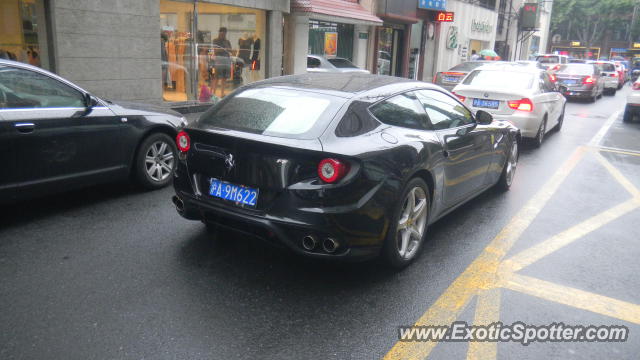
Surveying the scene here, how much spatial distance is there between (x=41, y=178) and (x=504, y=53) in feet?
138

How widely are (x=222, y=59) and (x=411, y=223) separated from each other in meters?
10.4

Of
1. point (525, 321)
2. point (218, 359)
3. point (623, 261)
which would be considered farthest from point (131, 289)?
point (623, 261)

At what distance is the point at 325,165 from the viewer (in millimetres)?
3650

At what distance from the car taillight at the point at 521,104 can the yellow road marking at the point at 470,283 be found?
3.86 m

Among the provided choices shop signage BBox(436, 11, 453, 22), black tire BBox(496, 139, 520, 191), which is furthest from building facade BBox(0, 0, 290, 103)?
shop signage BBox(436, 11, 453, 22)

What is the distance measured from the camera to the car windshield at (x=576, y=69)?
22.3 meters

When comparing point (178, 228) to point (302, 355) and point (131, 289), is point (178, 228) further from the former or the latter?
point (302, 355)

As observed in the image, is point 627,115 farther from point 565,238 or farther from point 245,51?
point 565,238

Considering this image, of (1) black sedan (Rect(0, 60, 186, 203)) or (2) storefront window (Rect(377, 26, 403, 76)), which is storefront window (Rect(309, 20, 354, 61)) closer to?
(2) storefront window (Rect(377, 26, 403, 76))

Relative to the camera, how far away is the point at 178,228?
16.8 ft

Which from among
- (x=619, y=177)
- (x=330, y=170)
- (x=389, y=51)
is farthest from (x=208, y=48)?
(x=389, y=51)

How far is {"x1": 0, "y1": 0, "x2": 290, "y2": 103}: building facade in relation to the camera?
380 inches

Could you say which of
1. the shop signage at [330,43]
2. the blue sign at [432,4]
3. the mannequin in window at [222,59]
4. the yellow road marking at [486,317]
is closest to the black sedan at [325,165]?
the yellow road marking at [486,317]

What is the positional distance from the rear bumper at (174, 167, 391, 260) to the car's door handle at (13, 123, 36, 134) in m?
2.26
